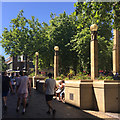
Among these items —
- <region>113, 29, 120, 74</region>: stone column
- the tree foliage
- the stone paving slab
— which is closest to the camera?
the stone paving slab

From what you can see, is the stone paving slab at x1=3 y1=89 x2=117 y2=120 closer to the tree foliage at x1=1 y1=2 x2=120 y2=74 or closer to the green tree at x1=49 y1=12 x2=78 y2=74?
the tree foliage at x1=1 y1=2 x2=120 y2=74

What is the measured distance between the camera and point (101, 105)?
353 inches

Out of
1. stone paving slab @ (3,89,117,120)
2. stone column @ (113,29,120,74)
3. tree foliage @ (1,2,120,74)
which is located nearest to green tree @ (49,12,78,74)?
tree foliage @ (1,2,120,74)

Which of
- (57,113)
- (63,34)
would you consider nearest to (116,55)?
(63,34)

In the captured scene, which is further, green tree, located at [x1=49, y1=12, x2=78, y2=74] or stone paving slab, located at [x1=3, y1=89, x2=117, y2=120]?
green tree, located at [x1=49, y1=12, x2=78, y2=74]

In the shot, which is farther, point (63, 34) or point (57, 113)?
point (63, 34)

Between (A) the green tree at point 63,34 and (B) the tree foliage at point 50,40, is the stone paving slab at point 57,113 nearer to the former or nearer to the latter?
(B) the tree foliage at point 50,40

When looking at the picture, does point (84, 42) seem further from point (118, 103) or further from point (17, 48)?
point (118, 103)

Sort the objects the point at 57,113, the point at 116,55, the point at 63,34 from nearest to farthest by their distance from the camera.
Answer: the point at 57,113, the point at 63,34, the point at 116,55

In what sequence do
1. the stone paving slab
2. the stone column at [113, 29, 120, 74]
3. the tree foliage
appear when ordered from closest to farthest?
the stone paving slab
the tree foliage
the stone column at [113, 29, 120, 74]

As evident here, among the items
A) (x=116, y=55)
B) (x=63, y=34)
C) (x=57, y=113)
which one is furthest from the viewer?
(x=116, y=55)

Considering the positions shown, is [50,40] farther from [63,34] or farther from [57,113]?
[57,113]

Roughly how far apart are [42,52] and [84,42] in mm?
9174

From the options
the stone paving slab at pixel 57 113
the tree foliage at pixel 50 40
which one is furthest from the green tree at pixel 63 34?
the stone paving slab at pixel 57 113
